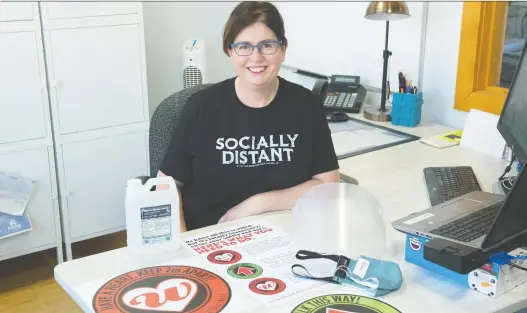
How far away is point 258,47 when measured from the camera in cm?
173

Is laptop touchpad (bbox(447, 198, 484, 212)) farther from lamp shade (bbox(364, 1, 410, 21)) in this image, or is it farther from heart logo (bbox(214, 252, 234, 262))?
lamp shade (bbox(364, 1, 410, 21))

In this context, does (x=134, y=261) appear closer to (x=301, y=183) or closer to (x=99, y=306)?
(x=99, y=306)

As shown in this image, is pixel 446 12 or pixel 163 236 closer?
pixel 163 236

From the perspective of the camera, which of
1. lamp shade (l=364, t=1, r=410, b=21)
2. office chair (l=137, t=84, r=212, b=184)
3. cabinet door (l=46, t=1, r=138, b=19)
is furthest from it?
cabinet door (l=46, t=1, r=138, b=19)

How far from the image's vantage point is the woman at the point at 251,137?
5.72ft

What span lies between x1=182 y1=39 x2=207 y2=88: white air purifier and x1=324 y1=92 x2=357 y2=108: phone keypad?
82 centimetres

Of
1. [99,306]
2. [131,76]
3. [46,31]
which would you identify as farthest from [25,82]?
[99,306]

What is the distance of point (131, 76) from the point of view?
2.93 meters

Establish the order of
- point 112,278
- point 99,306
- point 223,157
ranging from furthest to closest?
point 223,157 → point 112,278 → point 99,306

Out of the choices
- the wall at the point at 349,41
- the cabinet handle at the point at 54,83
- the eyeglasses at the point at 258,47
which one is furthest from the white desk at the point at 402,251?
the cabinet handle at the point at 54,83

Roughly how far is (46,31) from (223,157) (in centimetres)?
130

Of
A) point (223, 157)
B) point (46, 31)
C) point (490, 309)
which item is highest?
point (46, 31)

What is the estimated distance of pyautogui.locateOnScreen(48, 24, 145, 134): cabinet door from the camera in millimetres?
2736

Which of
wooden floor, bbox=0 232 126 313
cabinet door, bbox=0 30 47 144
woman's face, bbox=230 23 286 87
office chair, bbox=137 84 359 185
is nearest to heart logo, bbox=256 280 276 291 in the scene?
woman's face, bbox=230 23 286 87
